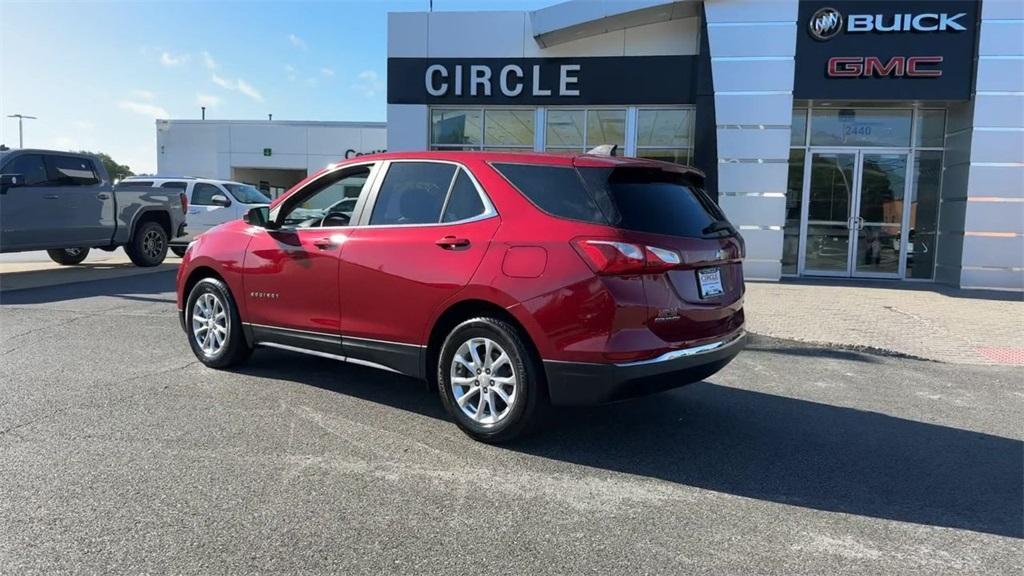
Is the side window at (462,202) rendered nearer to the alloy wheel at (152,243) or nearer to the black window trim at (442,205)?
the black window trim at (442,205)

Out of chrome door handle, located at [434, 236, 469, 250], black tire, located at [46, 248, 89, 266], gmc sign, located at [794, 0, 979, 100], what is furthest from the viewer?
black tire, located at [46, 248, 89, 266]

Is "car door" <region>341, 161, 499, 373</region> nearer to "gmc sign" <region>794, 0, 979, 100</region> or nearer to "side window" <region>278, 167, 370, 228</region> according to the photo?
"side window" <region>278, 167, 370, 228</region>

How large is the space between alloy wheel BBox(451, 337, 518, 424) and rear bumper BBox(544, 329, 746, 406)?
29 cm

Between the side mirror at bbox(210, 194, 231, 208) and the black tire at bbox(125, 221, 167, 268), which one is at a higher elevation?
the side mirror at bbox(210, 194, 231, 208)

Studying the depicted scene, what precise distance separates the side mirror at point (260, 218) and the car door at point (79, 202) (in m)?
8.19

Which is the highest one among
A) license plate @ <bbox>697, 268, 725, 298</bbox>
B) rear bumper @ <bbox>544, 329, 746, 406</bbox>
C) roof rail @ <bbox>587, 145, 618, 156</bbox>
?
roof rail @ <bbox>587, 145, 618, 156</bbox>

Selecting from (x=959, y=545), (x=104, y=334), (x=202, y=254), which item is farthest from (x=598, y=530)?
(x=104, y=334)

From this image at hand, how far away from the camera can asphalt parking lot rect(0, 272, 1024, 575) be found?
308cm

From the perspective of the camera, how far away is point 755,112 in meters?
12.9

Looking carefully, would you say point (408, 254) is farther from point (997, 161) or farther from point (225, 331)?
point (997, 161)

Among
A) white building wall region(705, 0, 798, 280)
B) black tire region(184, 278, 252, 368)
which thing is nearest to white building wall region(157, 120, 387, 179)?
white building wall region(705, 0, 798, 280)

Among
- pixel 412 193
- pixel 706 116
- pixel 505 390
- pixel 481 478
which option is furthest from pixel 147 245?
pixel 481 478

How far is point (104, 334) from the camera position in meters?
7.45

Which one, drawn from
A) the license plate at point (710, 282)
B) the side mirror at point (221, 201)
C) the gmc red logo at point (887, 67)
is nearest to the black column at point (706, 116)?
the gmc red logo at point (887, 67)
